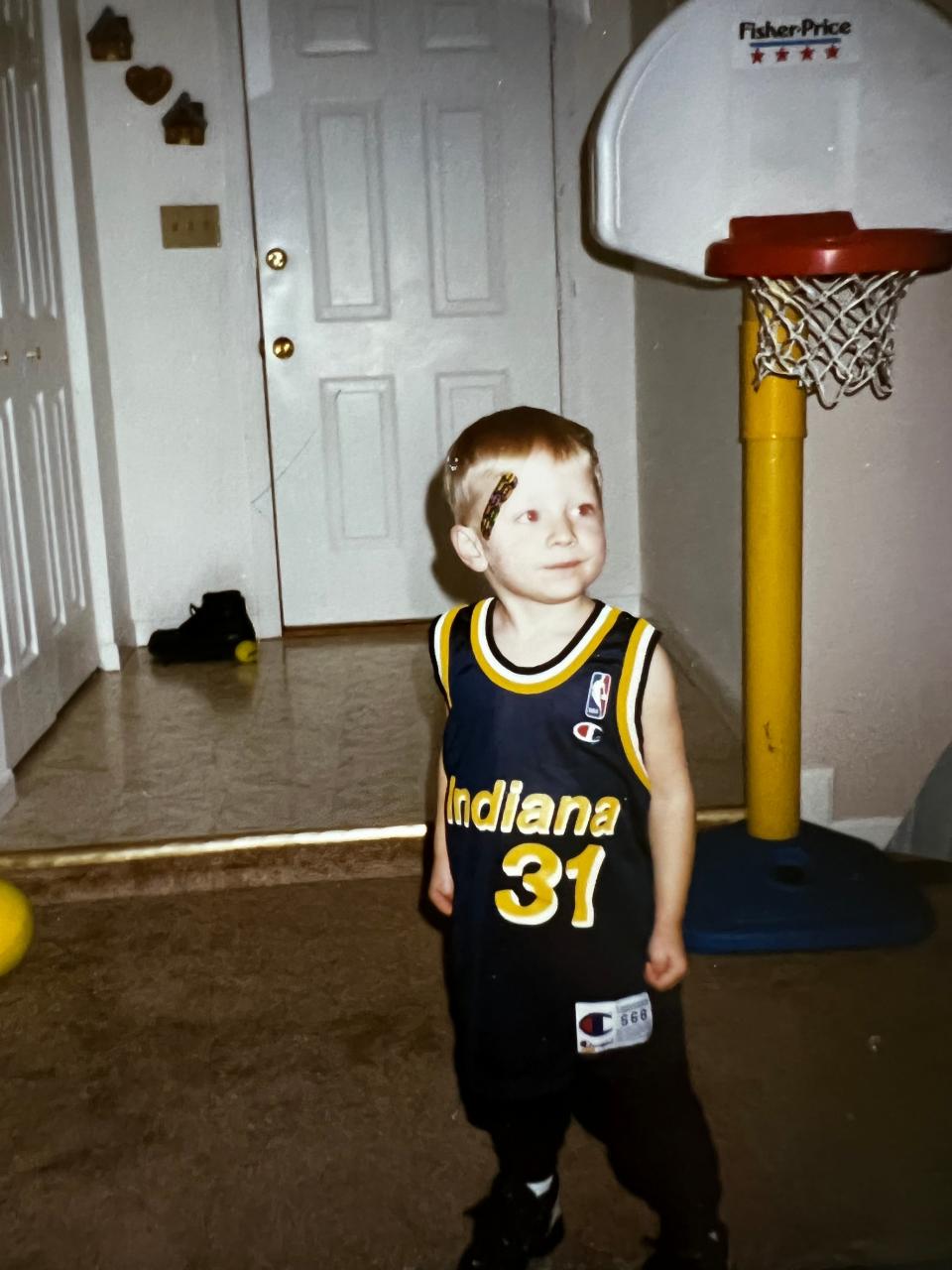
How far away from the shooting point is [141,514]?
12.0 feet

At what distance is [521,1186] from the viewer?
1149 millimetres

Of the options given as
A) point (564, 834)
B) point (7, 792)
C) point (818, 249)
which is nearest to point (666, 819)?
point (564, 834)

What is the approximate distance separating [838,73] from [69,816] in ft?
5.57

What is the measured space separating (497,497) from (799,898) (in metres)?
0.98

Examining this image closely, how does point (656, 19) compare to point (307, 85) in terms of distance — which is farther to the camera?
point (307, 85)

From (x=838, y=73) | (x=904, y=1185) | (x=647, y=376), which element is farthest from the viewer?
(x=647, y=376)

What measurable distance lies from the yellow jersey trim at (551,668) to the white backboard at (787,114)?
2.69 ft

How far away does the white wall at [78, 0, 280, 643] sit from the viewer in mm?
3389

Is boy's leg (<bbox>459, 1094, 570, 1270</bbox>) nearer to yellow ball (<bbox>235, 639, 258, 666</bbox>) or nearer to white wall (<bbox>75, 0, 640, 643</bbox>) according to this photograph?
yellow ball (<bbox>235, 639, 258, 666</bbox>)

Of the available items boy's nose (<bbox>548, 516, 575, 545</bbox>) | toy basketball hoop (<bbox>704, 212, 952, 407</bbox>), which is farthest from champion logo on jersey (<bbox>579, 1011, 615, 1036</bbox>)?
toy basketball hoop (<bbox>704, 212, 952, 407</bbox>)

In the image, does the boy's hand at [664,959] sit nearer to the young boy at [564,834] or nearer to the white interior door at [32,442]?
the young boy at [564,834]

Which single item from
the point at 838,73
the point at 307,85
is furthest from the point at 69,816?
the point at 307,85

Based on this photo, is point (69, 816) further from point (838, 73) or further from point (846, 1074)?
point (838, 73)

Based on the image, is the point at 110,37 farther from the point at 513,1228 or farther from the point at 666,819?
the point at 513,1228
